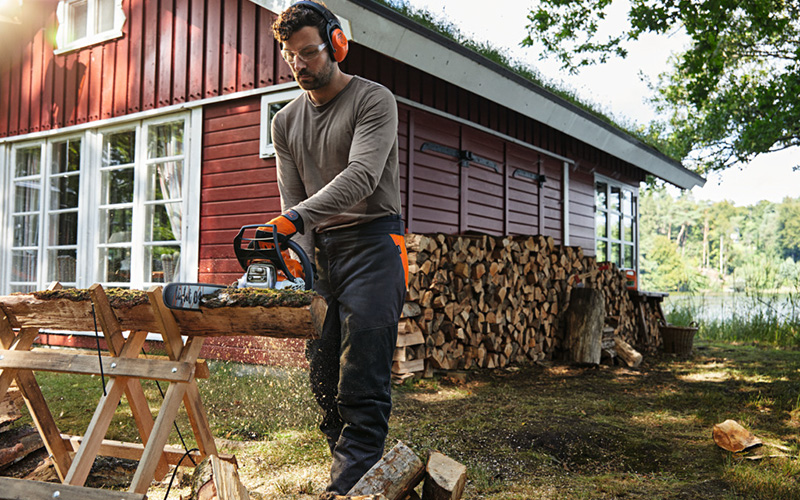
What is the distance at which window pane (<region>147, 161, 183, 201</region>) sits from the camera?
6.39m

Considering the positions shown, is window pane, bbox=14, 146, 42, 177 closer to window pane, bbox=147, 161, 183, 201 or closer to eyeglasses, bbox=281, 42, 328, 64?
window pane, bbox=147, 161, 183, 201

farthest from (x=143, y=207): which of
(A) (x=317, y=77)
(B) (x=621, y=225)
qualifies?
(B) (x=621, y=225)

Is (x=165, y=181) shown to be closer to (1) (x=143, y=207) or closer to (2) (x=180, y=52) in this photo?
(1) (x=143, y=207)

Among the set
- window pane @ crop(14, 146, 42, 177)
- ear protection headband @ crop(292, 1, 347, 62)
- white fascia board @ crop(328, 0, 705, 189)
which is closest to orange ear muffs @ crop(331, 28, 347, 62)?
ear protection headband @ crop(292, 1, 347, 62)

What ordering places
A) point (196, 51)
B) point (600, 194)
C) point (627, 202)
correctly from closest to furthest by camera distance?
point (196, 51) → point (600, 194) → point (627, 202)

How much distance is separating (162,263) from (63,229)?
71.4 inches

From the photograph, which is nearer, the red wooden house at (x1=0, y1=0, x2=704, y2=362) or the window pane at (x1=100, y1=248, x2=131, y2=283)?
the red wooden house at (x1=0, y1=0, x2=704, y2=362)

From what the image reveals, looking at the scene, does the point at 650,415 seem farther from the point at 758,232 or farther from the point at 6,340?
the point at 758,232

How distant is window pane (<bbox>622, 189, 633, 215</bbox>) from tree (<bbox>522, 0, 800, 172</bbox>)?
77.5 inches

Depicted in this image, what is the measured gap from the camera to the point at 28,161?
774cm

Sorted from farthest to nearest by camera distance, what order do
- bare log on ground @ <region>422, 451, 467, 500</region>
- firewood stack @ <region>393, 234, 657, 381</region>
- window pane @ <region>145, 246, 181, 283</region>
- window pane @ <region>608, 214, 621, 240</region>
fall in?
window pane @ <region>608, 214, 621, 240</region> < window pane @ <region>145, 246, 181, 283</region> < firewood stack @ <region>393, 234, 657, 381</region> < bare log on ground @ <region>422, 451, 467, 500</region>

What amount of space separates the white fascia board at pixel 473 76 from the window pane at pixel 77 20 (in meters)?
4.82

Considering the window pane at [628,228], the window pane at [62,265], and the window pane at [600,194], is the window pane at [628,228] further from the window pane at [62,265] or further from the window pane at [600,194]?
the window pane at [62,265]

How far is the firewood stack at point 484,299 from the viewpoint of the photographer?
5.42 meters
